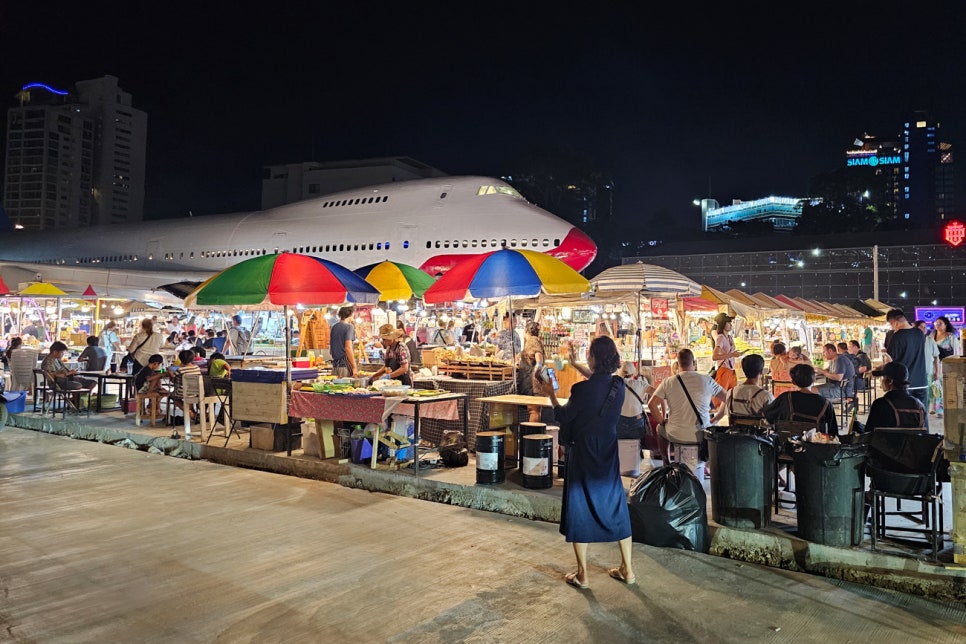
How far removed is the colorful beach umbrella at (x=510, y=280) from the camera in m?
9.13

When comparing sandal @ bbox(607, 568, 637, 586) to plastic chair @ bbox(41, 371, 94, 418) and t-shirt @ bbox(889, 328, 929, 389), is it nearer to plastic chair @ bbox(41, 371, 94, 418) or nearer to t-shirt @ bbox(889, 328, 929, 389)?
t-shirt @ bbox(889, 328, 929, 389)

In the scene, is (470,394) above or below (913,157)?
below

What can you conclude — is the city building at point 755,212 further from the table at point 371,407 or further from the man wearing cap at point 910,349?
the table at point 371,407

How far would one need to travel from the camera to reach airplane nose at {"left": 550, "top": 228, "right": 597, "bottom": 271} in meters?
21.4

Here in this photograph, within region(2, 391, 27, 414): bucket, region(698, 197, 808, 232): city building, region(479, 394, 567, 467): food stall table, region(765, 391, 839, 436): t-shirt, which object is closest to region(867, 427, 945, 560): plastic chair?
region(765, 391, 839, 436): t-shirt

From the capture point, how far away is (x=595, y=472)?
443 cm

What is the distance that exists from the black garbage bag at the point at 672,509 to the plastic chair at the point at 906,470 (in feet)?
4.02

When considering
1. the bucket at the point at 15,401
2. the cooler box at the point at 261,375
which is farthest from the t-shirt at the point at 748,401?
the bucket at the point at 15,401

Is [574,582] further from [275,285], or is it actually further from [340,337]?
[340,337]

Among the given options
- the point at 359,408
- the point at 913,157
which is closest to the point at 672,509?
the point at 359,408

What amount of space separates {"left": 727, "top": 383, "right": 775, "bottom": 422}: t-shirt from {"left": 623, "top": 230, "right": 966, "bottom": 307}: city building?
122 ft

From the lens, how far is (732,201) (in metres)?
117

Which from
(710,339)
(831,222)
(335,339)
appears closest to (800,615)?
(335,339)

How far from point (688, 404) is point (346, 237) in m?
20.7
